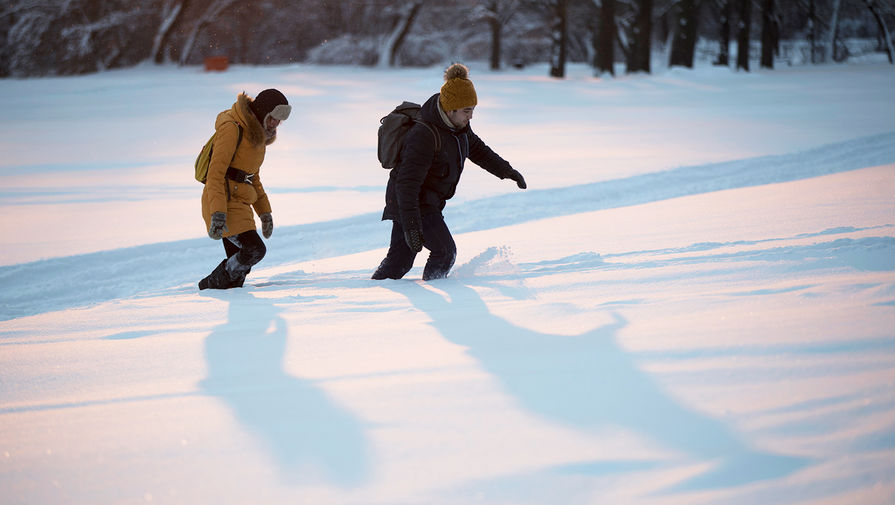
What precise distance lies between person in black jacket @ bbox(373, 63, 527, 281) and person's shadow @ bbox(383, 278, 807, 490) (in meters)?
1.01

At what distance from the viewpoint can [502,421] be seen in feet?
6.82

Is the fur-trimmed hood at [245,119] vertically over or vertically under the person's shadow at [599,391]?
over

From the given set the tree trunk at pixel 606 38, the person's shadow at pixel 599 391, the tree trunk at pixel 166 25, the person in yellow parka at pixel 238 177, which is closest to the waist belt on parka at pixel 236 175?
the person in yellow parka at pixel 238 177

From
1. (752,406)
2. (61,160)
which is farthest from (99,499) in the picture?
(61,160)

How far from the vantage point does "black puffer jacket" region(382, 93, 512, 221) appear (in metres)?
3.94

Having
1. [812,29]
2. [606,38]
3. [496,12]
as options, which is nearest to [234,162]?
[606,38]

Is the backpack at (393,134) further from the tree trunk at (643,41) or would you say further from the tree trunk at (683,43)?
the tree trunk at (683,43)

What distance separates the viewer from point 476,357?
2572 millimetres

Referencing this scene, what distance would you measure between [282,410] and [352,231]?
4.35 metres

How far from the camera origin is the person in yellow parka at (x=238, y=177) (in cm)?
409

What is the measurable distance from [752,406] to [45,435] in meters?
2.01

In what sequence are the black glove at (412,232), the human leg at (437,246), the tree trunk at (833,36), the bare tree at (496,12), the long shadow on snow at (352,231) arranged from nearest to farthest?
→ the black glove at (412,232) → the human leg at (437,246) → the long shadow on snow at (352,231) → the bare tree at (496,12) → the tree trunk at (833,36)

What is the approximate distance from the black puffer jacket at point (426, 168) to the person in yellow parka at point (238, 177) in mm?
715

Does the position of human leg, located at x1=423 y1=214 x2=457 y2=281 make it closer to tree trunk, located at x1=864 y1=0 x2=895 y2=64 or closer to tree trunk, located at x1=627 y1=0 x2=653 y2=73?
tree trunk, located at x1=627 y1=0 x2=653 y2=73
